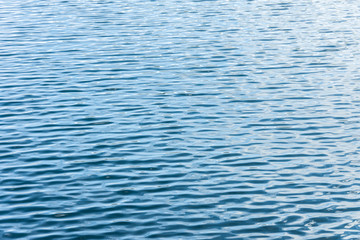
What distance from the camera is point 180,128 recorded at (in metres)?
26.8

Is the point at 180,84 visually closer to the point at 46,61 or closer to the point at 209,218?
the point at 46,61

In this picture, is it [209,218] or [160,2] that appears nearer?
[209,218]

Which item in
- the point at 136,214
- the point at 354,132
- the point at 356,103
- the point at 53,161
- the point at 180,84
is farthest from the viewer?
the point at 180,84

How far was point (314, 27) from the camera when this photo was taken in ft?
144

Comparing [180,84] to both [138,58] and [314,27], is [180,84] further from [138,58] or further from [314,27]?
[314,27]

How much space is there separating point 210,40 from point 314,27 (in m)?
7.56

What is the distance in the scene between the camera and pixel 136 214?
19.7 metres

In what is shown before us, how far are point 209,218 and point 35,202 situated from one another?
214 inches

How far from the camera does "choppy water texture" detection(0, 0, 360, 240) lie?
1958 cm

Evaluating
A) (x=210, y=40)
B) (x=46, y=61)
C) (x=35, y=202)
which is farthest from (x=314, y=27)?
(x=35, y=202)

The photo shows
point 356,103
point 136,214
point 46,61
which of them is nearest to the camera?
point 136,214

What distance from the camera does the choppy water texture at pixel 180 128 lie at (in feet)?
64.2

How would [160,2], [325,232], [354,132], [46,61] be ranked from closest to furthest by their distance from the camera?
[325,232], [354,132], [46,61], [160,2]

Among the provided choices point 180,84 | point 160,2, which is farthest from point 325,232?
point 160,2
